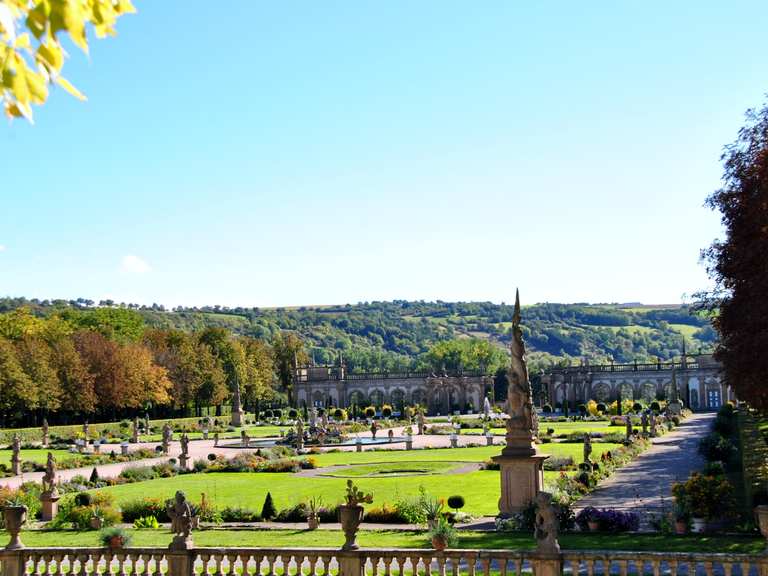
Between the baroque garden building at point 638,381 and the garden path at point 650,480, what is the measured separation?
172ft

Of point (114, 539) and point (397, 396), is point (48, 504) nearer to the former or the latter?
point (114, 539)

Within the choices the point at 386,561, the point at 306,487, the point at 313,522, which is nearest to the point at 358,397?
the point at 306,487

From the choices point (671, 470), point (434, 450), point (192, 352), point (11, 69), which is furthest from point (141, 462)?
point (192, 352)

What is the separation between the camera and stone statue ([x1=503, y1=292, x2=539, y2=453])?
2266 centimetres

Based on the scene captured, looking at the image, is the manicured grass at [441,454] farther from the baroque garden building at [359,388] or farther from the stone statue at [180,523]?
the baroque garden building at [359,388]

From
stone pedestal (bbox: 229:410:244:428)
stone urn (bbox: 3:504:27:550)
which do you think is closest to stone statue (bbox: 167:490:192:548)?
stone urn (bbox: 3:504:27:550)

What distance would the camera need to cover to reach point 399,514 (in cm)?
2384

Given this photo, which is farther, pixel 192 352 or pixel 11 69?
pixel 192 352

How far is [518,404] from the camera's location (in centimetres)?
2281

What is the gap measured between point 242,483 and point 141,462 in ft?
41.3

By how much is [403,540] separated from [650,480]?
15034 mm

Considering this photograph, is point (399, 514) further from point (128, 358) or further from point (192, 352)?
point (192, 352)

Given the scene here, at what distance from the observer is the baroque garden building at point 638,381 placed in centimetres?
10250

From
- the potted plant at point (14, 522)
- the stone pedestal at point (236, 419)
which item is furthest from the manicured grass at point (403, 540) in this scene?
the stone pedestal at point (236, 419)
